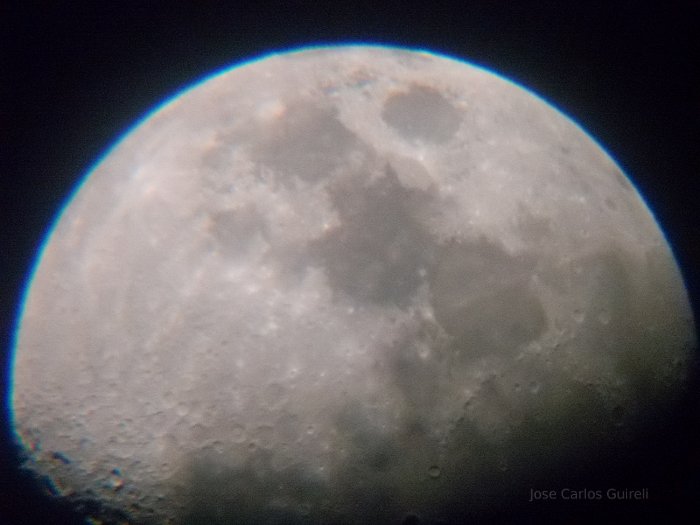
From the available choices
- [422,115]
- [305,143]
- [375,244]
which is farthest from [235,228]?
[422,115]

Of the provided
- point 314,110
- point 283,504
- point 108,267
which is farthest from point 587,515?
point 108,267

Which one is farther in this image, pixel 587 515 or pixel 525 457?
pixel 587 515

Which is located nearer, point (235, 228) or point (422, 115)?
point (235, 228)

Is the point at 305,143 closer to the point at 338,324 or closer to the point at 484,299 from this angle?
the point at 338,324

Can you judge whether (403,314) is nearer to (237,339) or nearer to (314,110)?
(237,339)

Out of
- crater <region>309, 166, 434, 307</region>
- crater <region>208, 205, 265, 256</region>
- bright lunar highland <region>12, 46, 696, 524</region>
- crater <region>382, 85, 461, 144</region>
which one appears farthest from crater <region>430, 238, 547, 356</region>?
crater <region>208, 205, 265, 256</region>

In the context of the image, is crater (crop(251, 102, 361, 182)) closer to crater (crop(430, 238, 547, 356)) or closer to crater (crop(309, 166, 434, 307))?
crater (crop(309, 166, 434, 307))

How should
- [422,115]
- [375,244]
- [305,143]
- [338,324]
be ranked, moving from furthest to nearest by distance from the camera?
1. [422,115]
2. [305,143]
3. [375,244]
4. [338,324]

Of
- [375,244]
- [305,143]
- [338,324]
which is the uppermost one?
[305,143]
